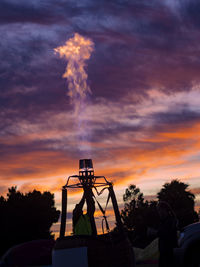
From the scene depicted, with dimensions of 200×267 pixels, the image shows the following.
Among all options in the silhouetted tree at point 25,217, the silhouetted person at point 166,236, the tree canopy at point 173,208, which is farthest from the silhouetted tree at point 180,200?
the silhouetted person at point 166,236

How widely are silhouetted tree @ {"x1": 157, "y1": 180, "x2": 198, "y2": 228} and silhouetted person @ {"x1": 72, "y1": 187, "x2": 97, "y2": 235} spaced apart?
48627 millimetres

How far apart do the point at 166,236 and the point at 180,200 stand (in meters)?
53.5

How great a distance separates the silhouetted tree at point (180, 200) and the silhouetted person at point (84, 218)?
1914 inches

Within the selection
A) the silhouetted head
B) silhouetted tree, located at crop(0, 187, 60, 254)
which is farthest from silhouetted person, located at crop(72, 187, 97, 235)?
silhouetted tree, located at crop(0, 187, 60, 254)

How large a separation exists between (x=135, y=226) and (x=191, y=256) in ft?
172

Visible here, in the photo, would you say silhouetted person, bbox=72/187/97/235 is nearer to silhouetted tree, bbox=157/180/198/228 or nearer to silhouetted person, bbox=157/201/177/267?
silhouetted person, bbox=157/201/177/267

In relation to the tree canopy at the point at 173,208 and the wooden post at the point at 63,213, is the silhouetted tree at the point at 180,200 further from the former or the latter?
the wooden post at the point at 63,213

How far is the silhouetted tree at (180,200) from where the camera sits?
54625 mm

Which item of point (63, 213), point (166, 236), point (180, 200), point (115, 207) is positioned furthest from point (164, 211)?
point (180, 200)

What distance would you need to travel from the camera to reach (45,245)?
1169cm

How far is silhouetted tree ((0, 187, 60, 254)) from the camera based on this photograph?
Result: 4525 cm

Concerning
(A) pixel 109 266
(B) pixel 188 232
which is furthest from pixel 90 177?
(B) pixel 188 232

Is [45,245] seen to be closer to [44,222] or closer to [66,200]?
[66,200]

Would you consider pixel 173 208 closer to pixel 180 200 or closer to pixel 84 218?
pixel 180 200
